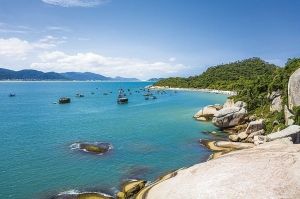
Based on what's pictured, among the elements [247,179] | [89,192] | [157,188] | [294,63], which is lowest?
[89,192]

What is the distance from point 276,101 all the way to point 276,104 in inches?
37.4

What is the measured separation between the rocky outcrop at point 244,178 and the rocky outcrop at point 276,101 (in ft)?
126

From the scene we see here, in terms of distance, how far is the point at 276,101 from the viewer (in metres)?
62.1

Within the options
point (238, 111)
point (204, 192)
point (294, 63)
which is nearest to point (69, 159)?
point (204, 192)

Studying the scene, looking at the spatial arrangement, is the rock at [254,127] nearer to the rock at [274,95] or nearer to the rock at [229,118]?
the rock at [229,118]

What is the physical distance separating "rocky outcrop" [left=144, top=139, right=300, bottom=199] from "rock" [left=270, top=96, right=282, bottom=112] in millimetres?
37867

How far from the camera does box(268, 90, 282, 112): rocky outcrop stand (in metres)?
59.8

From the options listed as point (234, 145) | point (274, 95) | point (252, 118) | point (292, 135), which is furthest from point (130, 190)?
point (274, 95)

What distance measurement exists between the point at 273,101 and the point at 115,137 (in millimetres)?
31060

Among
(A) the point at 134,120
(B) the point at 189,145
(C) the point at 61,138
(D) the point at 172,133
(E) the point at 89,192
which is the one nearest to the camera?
(E) the point at 89,192

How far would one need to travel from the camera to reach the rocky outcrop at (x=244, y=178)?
18.1 metres

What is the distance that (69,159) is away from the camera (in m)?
43.6

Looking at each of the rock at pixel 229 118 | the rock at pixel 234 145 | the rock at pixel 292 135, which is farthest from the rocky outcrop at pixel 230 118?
the rock at pixel 292 135

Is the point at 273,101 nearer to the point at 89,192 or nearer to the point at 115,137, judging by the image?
the point at 115,137
